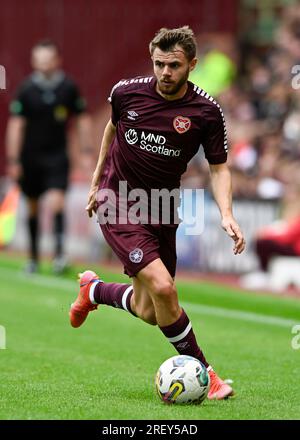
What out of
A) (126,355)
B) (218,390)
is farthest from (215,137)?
(126,355)

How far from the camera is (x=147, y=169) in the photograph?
7977 millimetres

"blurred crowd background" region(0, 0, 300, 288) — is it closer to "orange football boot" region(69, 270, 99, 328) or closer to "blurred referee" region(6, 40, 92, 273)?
"blurred referee" region(6, 40, 92, 273)

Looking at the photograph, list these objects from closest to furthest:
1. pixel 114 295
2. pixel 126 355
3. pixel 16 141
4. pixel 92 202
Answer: pixel 92 202 < pixel 114 295 < pixel 126 355 < pixel 16 141

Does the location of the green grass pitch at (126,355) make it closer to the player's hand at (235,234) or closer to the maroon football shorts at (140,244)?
the maroon football shorts at (140,244)

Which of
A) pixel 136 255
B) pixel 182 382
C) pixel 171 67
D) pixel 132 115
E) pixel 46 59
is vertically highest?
pixel 46 59

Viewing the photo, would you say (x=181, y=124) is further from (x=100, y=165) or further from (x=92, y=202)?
(x=92, y=202)

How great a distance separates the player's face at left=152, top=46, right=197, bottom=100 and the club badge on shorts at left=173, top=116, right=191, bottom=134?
198mm

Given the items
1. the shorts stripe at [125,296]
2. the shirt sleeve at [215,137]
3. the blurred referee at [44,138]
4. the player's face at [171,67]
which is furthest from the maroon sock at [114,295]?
the blurred referee at [44,138]

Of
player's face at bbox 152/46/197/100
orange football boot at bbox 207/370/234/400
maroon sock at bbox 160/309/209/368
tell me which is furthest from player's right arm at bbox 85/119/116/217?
orange football boot at bbox 207/370/234/400

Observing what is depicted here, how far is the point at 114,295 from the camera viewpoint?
27.9 feet

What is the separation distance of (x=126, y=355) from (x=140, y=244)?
2117 mm

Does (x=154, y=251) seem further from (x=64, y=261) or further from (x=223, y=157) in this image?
(x=64, y=261)
